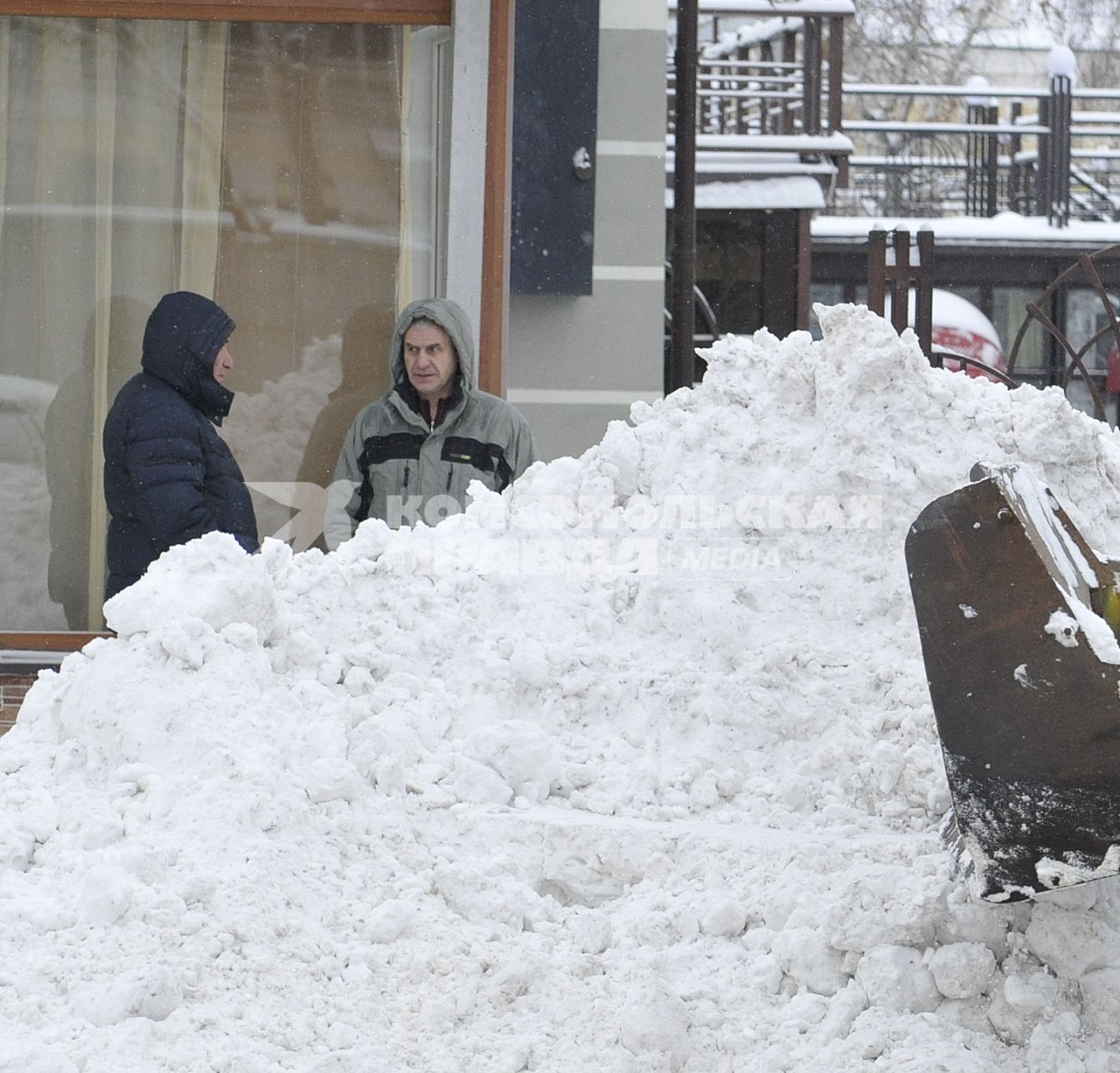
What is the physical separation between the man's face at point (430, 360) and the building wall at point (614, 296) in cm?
237

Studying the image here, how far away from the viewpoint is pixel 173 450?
4270 mm

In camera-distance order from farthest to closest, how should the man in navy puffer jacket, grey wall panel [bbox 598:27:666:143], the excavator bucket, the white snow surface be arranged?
grey wall panel [bbox 598:27:666:143] < the man in navy puffer jacket < the white snow surface < the excavator bucket

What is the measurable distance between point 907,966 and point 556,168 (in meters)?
4.85

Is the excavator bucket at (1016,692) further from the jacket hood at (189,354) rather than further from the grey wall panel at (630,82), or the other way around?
the grey wall panel at (630,82)

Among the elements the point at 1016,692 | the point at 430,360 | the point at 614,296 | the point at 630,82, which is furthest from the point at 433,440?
the point at 630,82

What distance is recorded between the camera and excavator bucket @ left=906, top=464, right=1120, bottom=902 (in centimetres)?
235

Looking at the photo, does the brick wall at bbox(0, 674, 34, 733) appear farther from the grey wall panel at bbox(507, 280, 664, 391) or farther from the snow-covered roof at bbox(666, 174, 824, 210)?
the snow-covered roof at bbox(666, 174, 824, 210)

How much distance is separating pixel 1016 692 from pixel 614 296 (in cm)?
480

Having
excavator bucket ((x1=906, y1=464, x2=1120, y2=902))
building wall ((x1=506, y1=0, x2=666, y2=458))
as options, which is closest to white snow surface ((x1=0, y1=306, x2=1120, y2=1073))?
excavator bucket ((x1=906, y1=464, x2=1120, y2=902))

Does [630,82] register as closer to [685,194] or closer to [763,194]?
[685,194]

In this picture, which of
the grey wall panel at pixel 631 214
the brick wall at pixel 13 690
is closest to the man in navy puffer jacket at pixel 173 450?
the brick wall at pixel 13 690

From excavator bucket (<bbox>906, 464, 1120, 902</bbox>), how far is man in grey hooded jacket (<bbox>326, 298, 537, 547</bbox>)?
2072 mm

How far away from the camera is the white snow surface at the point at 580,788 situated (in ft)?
8.23

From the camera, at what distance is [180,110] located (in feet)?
17.7
